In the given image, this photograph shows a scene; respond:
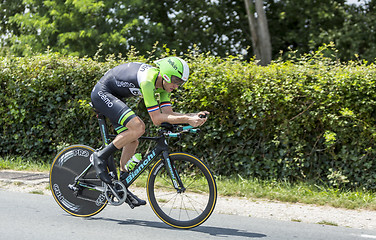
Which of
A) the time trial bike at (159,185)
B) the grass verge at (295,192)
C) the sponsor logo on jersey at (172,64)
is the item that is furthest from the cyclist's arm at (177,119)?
the grass verge at (295,192)

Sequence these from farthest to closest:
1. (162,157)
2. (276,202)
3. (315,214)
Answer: (276,202) < (315,214) < (162,157)

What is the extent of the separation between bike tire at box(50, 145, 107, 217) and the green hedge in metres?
2.92

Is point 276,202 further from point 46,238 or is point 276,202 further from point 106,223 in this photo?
point 46,238

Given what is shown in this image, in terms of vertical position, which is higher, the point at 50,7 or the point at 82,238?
the point at 50,7

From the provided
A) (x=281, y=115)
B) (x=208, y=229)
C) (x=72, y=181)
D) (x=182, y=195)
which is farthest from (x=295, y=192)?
(x=72, y=181)

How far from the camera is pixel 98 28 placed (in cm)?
1788

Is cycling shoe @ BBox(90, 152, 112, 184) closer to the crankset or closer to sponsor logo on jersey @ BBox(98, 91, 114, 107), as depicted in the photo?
the crankset

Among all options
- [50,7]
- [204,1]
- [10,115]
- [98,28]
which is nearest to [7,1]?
[50,7]

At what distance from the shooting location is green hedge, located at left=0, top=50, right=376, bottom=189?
743 centimetres

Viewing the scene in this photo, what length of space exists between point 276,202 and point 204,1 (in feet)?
49.6

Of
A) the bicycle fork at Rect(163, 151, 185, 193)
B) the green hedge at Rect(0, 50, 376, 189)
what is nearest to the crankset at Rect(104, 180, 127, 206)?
the bicycle fork at Rect(163, 151, 185, 193)

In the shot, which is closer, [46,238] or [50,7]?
[46,238]

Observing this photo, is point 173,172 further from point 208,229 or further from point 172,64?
point 172,64

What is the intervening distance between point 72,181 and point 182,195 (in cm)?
143
